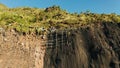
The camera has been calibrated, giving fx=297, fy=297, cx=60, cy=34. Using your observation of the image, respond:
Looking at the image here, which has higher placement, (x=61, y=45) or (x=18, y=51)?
(x=61, y=45)

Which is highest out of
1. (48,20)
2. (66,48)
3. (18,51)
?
(48,20)

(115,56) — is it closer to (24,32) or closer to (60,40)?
(60,40)

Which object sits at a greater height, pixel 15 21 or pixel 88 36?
pixel 15 21

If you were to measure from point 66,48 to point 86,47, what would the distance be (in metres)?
1.47

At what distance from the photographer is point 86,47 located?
850 inches

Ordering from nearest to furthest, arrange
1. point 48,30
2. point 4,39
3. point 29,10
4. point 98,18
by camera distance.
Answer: point 4,39, point 48,30, point 98,18, point 29,10

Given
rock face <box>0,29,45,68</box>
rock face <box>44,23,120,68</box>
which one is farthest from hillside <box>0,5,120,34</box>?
rock face <box>44,23,120,68</box>

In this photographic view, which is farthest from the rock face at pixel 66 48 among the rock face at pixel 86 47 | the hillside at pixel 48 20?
the hillside at pixel 48 20

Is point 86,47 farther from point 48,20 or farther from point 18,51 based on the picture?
point 18,51

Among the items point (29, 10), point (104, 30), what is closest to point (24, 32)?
point (104, 30)

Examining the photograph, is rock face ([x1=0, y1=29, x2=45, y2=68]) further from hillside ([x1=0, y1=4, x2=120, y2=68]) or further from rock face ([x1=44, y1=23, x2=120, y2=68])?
rock face ([x1=44, y1=23, x2=120, y2=68])

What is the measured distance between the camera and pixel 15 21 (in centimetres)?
2403

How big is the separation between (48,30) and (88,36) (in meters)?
3.13

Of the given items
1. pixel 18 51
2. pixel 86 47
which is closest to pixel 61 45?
pixel 86 47
